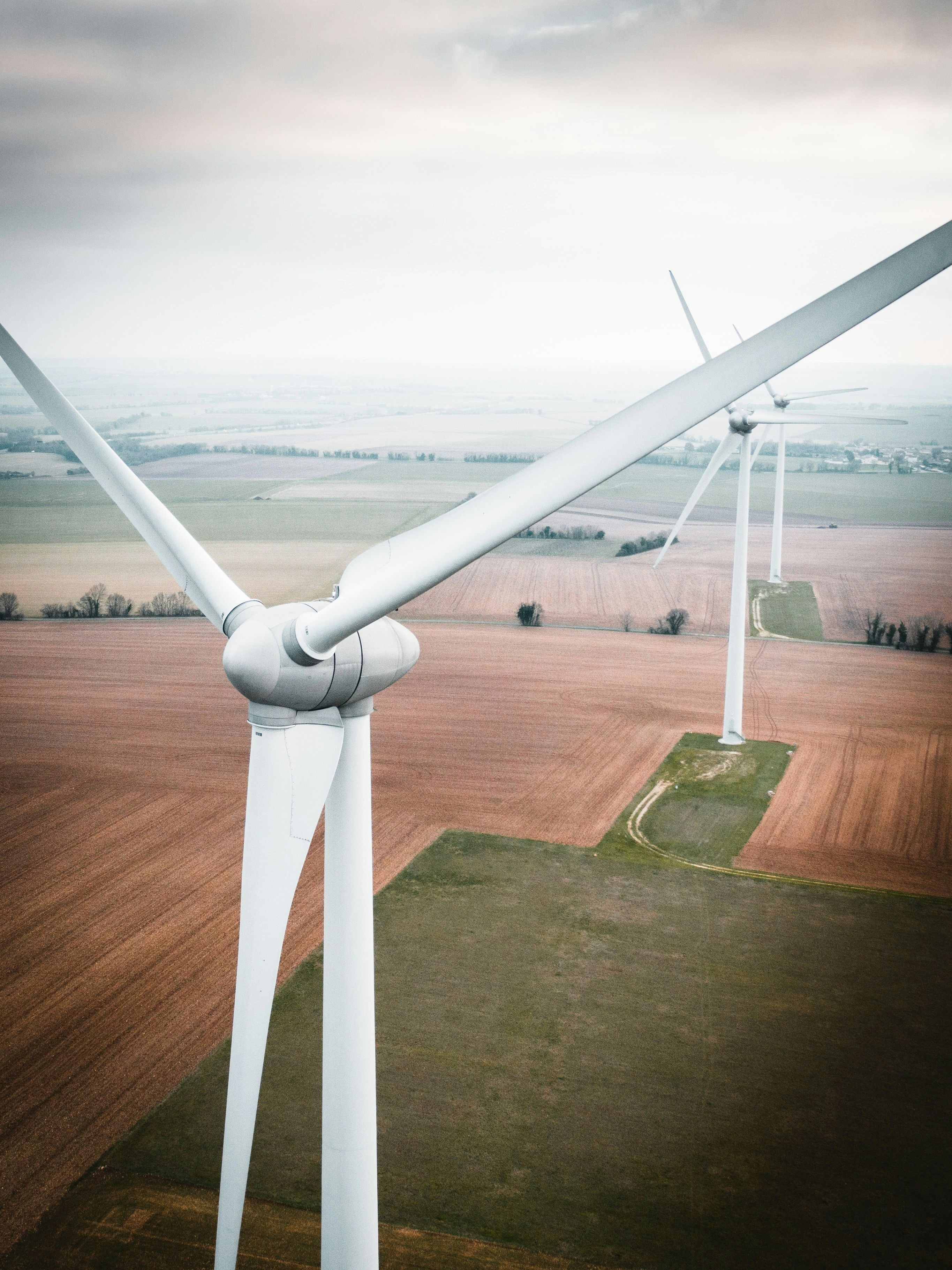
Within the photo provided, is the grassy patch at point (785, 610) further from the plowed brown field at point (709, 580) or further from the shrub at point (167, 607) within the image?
the shrub at point (167, 607)

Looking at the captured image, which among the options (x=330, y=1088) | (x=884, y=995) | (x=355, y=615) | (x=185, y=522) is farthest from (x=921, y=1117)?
(x=185, y=522)

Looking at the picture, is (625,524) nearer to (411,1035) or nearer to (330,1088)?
(411,1035)

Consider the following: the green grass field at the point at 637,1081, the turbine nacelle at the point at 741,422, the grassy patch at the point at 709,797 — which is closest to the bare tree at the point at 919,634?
the grassy patch at the point at 709,797

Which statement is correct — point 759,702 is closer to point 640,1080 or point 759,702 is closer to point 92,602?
point 640,1080

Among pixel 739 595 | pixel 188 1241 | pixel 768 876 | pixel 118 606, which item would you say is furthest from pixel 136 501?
pixel 118 606

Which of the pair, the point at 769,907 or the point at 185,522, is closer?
the point at 769,907

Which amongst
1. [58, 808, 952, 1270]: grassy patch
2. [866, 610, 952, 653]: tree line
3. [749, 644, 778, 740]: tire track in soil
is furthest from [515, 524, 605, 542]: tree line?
[58, 808, 952, 1270]: grassy patch
